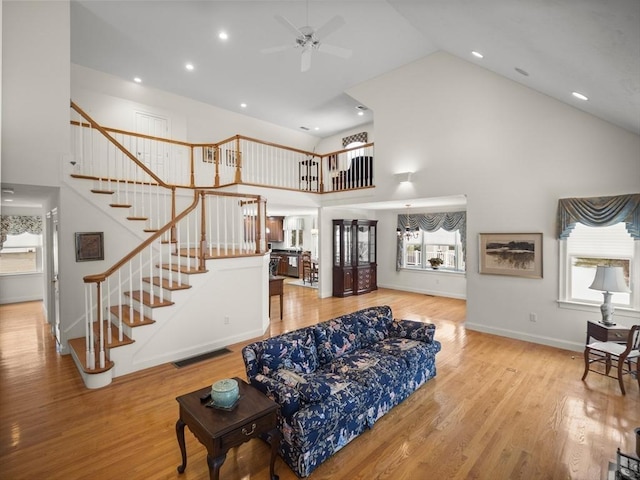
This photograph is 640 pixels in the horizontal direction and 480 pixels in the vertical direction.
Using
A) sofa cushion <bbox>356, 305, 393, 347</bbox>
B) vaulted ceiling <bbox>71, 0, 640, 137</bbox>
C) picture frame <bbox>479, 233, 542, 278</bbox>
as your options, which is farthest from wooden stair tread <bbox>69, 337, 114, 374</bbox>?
picture frame <bbox>479, 233, 542, 278</bbox>

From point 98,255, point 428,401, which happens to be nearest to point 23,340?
point 98,255

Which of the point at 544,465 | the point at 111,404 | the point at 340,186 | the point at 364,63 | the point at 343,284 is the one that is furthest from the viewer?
the point at 343,284

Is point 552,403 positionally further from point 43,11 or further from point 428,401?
point 43,11

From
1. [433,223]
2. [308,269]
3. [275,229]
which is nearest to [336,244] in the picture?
[308,269]

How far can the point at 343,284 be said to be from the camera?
860 centimetres

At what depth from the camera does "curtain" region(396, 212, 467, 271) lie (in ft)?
26.9

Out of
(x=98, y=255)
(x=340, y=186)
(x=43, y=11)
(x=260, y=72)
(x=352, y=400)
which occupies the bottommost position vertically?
(x=352, y=400)

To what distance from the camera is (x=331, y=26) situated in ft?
11.9

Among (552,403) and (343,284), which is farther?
(343,284)

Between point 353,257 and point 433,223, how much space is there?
8.07ft

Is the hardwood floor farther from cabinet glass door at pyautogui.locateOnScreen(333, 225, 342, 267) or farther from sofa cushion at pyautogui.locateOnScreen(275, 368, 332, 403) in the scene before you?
cabinet glass door at pyautogui.locateOnScreen(333, 225, 342, 267)

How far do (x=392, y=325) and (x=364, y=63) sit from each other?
529 centimetres

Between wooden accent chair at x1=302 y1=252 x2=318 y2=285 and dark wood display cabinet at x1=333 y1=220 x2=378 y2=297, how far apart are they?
2081mm

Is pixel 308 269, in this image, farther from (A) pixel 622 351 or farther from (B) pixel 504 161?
(A) pixel 622 351
